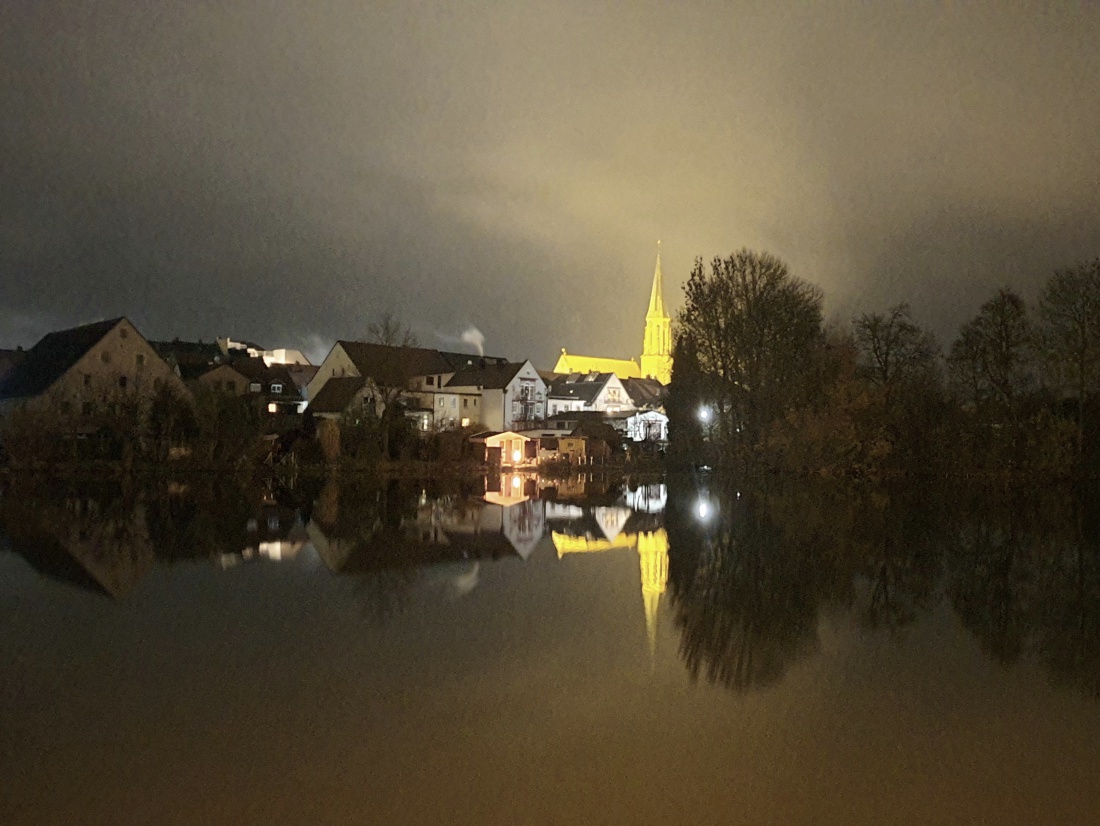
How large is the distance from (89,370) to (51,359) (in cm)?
445

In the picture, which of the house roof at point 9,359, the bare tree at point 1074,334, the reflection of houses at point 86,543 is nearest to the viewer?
the reflection of houses at point 86,543

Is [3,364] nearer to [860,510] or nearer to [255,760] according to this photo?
[860,510]

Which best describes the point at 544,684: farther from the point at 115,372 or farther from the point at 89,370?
the point at 115,372

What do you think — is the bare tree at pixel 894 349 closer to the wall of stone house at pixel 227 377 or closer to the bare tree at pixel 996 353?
the bare tree at pixel 996 353

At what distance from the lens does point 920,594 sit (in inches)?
533

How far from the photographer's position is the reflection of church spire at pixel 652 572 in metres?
11.2

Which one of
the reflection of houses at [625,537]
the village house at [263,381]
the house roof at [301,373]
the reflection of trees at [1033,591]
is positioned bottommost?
the reflection of trees at [1033,591]

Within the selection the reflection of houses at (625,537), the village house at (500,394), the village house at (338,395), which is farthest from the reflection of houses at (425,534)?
the village house at (500,394)

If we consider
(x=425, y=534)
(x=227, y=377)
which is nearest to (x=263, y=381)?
(x=227, y=377)

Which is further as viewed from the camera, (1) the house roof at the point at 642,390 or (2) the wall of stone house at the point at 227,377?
(1) the house roof at the point at 642,390

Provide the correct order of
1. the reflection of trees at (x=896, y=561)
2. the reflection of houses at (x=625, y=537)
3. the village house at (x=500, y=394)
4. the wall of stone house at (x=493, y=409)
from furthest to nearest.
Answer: the wall of stone house at (x=493, y=409), the village house at (x=500, y=394), the reflection of houses at (x=625, y=537), the reflection of trees at (x=896, y=561)

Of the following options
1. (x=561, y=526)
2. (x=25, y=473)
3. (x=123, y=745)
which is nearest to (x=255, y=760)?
(x=123, y=745)

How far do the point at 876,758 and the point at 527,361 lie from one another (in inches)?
2870

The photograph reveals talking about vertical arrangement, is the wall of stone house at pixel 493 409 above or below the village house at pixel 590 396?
below
